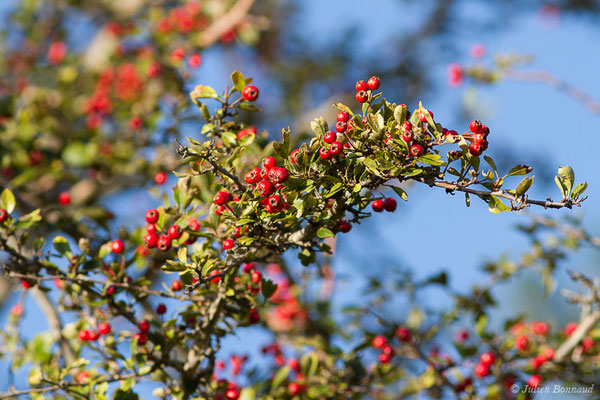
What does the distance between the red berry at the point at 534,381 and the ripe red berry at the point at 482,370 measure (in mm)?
323

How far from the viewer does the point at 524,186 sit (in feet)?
6.25

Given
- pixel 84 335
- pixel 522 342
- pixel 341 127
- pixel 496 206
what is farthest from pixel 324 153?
pixel 522 342

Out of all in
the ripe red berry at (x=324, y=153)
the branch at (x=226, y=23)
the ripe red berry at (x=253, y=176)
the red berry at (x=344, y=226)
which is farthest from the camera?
the branch at (x=226, y=23)

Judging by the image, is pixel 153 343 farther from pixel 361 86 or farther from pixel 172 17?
pixel 172 17

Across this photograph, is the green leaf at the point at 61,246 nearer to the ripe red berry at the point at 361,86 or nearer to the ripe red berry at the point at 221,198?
the ripe red berry at the point at 221,198

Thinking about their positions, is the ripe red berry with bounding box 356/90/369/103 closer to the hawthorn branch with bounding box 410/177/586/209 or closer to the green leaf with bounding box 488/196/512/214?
the hawthorn branch with bounding box 410/177/586/209

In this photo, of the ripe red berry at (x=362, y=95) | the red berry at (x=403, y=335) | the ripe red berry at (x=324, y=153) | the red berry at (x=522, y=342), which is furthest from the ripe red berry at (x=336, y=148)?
the red berry at (x=522, y=342)

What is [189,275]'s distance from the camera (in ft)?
7.22

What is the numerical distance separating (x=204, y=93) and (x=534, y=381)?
2.73 m

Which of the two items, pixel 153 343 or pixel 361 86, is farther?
pixel 153 343

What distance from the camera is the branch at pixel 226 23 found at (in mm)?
6156

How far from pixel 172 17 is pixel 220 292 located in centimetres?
477

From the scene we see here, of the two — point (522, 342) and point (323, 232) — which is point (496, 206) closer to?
point (323, 232)

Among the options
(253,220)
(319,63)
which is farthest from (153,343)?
(319,63)
